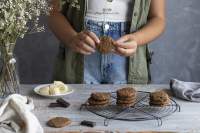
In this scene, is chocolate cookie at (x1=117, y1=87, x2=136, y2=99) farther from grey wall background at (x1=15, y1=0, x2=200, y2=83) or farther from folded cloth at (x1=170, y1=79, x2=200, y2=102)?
grey wall background at (x1=15, y1=0, x2=200, y2=83)

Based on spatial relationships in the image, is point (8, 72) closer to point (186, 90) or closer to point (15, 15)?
point (15, 15)

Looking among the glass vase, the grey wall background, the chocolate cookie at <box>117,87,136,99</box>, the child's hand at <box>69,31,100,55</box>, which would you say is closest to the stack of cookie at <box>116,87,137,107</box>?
the chocolate cookie at <box>117,87,136,99</box>

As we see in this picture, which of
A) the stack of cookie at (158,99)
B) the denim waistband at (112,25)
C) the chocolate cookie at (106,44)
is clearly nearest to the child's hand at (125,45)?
the chocolate cookie at (106,44)

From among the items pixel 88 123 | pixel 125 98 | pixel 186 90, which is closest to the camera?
pixel 88 123

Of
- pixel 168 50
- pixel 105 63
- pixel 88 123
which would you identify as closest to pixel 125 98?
pixel 88 123

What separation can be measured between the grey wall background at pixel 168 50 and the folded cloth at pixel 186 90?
0.90 m

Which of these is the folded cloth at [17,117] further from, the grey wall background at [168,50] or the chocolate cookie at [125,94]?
the grey wall background at [168,50]

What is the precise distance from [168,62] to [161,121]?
49.5 inches

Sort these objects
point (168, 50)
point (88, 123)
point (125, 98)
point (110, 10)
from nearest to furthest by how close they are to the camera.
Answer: point (88, 123) < point (125, 98) < point (110, 10) < point (168, 50)

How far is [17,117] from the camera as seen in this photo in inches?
49.9

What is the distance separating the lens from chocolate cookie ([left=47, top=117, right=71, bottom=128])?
1.25 m

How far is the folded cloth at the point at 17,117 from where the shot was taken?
1.20m

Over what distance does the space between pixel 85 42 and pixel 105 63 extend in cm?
21

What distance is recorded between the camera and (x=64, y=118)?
1299mm
